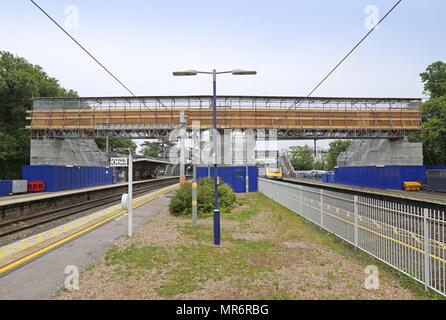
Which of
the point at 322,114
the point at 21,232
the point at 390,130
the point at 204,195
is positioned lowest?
the point at 21,232

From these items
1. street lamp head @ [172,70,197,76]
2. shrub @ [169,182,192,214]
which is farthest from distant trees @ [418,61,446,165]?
street lamp head @ [172,70,197,76]

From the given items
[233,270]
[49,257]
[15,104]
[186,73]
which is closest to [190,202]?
[186,73]

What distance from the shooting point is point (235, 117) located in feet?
128

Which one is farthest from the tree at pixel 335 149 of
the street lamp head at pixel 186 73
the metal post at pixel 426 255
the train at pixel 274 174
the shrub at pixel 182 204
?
the metal post at pixel 426 255

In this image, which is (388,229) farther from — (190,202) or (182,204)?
(182,204)

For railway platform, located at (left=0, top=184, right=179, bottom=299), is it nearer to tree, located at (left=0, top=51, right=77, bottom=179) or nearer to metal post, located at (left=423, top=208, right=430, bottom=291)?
metal post, located at (left=423, top=208, right=430, bottom=291)

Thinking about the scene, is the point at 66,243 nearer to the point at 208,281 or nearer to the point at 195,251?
the point at 195,251

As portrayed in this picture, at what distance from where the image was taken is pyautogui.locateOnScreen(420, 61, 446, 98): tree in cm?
4400

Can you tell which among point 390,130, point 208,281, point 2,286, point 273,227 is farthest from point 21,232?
point 390,130

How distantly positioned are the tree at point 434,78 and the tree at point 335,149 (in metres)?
48.4

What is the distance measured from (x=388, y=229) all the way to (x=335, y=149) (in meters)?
99.1

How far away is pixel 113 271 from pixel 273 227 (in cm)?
688

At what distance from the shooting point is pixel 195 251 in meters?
7.43
